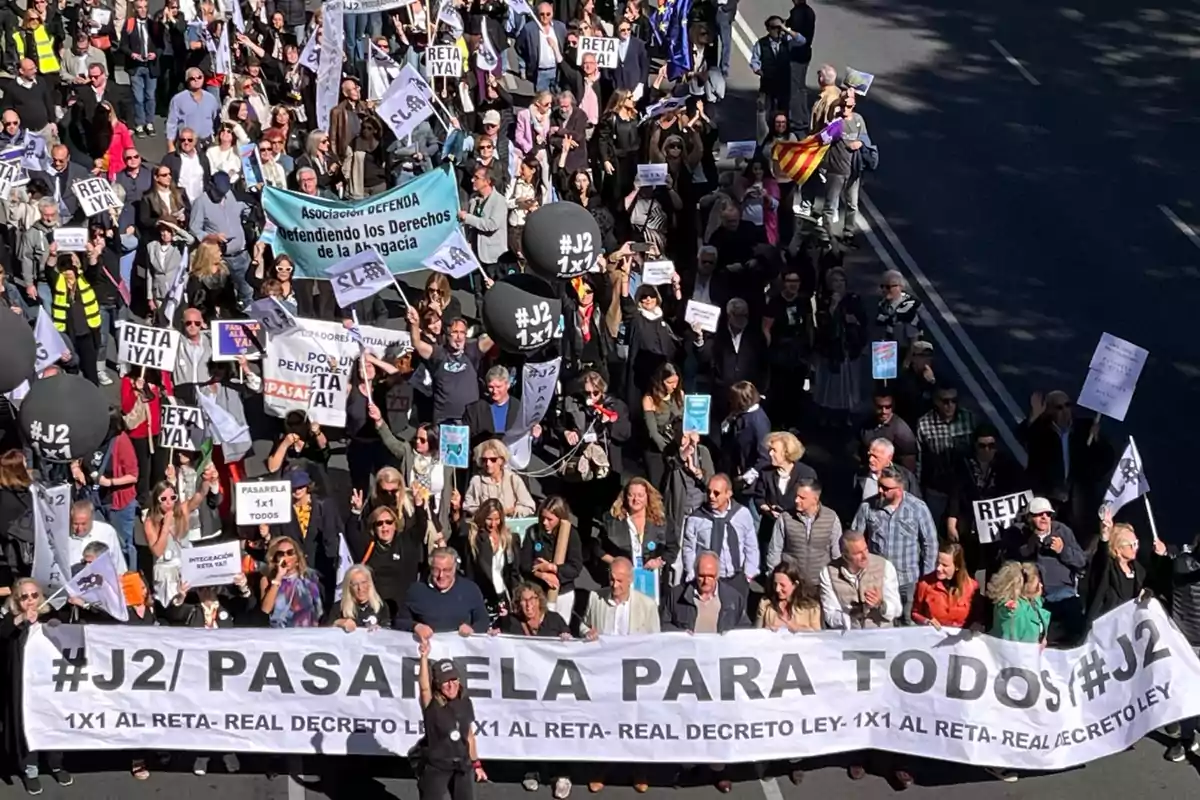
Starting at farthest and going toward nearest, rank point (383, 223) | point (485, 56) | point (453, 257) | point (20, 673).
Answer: point (485, 56)
point (453, 257)
point (383, 223)
point (20, 673)

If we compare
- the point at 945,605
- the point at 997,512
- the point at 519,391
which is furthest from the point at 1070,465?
the point at 519,391

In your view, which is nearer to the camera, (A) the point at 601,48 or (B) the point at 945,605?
(B) the point at 945,605

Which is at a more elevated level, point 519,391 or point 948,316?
point 519,391

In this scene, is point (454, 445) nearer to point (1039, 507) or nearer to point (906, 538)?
point (906, 538)

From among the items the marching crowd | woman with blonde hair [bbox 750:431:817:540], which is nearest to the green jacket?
the marching crowd

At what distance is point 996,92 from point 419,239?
11245mm

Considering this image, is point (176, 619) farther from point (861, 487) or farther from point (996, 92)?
point (996, 92)

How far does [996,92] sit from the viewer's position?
28.1m

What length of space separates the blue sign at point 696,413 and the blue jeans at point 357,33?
10.3m

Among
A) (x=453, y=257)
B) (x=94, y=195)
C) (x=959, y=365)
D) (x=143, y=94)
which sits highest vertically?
(x=94, y=195)

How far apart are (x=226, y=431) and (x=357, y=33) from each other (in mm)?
10097

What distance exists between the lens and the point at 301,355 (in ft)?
58.9

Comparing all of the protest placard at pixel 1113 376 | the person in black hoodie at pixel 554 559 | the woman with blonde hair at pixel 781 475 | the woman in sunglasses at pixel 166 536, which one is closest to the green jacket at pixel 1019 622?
the woman with blonde hair at pixel 781 475

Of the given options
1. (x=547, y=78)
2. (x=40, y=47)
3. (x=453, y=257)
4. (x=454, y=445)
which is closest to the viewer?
(x=454, y=445)
